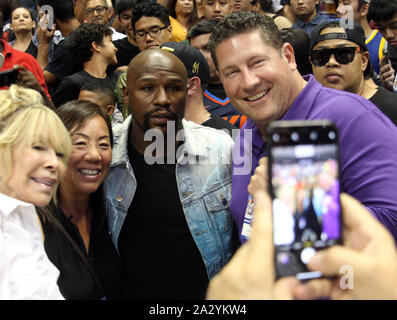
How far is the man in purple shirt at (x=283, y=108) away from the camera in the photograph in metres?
1.78

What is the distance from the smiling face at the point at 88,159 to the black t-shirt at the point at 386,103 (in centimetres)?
186

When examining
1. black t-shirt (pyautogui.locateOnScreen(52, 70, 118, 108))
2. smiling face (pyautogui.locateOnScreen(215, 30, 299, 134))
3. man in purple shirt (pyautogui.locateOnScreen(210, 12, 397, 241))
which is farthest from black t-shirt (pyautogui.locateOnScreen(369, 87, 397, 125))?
black t-shirt (pyautogui.locateOnScreen(52, 70, 118, 108))

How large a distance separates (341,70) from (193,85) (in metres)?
1.17

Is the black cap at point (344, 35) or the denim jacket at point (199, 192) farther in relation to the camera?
the black cap at point (344, 35)

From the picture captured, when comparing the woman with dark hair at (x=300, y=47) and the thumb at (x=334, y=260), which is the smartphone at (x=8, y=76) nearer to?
the thumb at (x=334, y=260)

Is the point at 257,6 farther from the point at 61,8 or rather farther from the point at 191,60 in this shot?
the point at 191,60

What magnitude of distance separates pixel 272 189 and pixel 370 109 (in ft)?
3.50

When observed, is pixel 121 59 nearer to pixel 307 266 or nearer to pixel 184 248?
pixel 184 248

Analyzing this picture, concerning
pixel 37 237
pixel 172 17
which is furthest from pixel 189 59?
pixel 172 17

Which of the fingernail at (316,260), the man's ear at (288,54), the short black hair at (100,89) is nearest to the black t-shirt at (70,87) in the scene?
the short black hair at (100,89)

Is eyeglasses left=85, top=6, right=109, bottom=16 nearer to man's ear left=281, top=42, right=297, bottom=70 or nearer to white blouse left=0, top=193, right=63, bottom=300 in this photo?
man's ear left=281, top=42, right=297, bottom=70

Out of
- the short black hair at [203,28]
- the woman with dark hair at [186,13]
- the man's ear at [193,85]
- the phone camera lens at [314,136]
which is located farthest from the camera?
the woman with dark hair at [186,13]

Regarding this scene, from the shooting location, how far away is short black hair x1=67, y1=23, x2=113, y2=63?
5.11m

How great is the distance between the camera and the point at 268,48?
2248 mm
